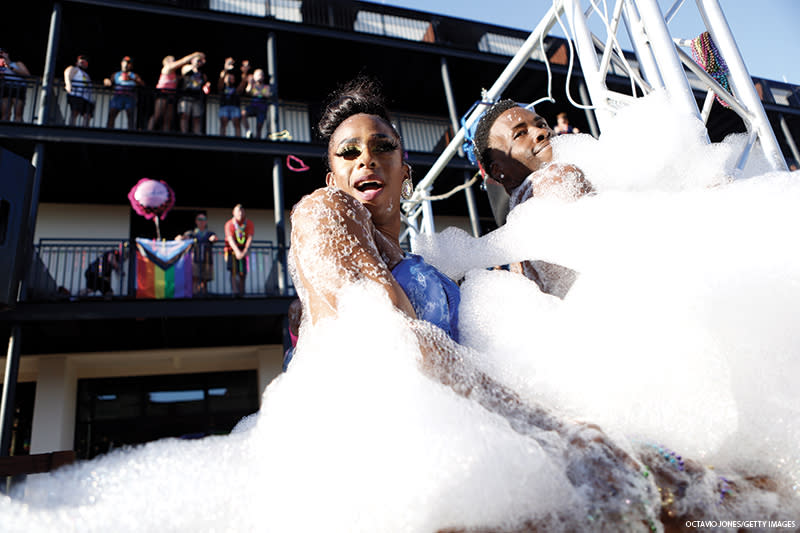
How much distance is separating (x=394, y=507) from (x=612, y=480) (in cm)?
29

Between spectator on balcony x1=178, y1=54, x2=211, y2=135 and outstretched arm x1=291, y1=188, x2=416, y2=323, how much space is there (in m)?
8.48

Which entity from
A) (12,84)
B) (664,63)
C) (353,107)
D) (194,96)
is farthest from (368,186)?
(12,84)

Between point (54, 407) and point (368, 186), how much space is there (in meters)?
9.23

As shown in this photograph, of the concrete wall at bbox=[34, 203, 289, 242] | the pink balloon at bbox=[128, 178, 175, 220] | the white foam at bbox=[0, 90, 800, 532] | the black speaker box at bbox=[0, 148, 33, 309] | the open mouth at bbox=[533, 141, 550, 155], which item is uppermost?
the concrete wall at bbox=[34, 203, 289, 242]

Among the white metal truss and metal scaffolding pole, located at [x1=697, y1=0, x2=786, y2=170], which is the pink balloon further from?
metal scaffolding pole, located at [x1=697, y1=0, x2=786, y2=170]

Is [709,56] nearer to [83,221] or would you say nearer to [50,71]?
[50,71]

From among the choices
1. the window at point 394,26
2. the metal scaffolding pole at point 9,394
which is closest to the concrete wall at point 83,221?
the metal scaffolding pole at point 9,394

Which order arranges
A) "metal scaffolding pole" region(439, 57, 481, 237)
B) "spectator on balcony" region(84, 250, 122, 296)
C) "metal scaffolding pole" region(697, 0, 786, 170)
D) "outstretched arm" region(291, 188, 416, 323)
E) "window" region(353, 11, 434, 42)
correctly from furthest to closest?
"window" region(353, 11, 434, 42)
"metal scaffolding pole" region(439, 57, 481, 237)
"spectator on balcony" region(84, 250, 122, 296)
"metal scaffolding pole" region(697, 0, 786, 170)
"outstretched arm" region(291, 188, 416, 323)

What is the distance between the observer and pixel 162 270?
7504 mm

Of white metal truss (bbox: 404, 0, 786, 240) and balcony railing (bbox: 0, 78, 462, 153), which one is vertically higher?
balcony railing (bbox: 0, 78, 462, 153)

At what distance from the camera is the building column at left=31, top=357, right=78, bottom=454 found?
7973 millimetres

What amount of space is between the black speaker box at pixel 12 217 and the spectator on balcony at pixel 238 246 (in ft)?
10.8

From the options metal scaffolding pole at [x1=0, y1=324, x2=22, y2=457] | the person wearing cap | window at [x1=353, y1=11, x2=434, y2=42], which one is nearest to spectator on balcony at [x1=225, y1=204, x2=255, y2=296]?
metal scaffolding pole at [x1=0, y1=324, x2=22, y2=457]

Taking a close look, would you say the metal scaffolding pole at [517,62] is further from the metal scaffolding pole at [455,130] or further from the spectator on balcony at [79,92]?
the spectator on balcony at [79,92]
